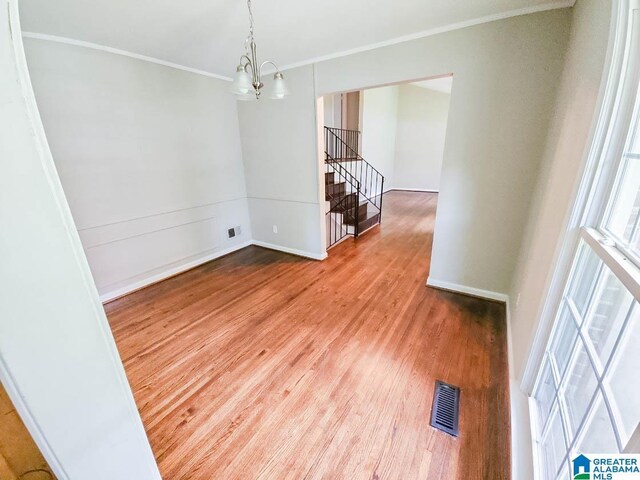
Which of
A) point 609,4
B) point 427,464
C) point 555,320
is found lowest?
point 427,464

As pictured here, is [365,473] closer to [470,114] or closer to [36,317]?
[36,317]

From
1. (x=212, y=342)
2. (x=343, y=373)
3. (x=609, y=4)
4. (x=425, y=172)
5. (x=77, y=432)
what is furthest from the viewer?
(x=425, y=172)

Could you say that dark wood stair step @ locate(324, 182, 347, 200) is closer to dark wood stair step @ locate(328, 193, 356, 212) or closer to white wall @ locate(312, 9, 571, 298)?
dark wood stair step @ locate(328, 193, 356, 212)

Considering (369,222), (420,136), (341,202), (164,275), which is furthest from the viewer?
(420,136)

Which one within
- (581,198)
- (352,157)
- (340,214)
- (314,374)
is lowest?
(314,374)

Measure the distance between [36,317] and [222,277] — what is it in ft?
9.15

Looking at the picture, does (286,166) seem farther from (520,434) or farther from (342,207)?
(520,434)

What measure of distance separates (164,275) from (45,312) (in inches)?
118

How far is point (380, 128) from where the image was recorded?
25.8ft

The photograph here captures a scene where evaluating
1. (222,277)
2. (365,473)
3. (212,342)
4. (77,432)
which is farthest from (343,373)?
(222,277)

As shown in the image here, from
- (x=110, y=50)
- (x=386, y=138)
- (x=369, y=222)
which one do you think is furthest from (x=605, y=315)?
(x=386, y=138)

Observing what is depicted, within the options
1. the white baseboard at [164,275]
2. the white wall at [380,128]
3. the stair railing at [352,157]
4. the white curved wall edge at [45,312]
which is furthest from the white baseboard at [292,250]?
the white wall at [380,128]

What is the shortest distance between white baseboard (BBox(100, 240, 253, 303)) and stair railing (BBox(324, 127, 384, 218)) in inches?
137

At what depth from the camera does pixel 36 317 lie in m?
0.62
